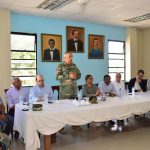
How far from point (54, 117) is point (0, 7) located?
10.2 ft

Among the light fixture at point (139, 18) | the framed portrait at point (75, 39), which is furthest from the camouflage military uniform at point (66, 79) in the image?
the light fixture at point (139, 18)

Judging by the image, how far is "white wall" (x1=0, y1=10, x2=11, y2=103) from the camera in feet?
17.0

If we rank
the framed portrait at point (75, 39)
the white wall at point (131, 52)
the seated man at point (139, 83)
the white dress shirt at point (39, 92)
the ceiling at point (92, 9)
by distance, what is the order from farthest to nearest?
the white wall at point (131, 52) < the framed portrait at point (75, 39) < the seated man at point (139, 83) < the ceiling at point (92, 9) < the white dress shirt at point (39, 92)

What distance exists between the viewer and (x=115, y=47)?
7.52m

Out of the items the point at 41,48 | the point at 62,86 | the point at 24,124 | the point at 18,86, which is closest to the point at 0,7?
the point at 41,48

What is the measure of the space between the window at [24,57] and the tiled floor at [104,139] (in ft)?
6.69

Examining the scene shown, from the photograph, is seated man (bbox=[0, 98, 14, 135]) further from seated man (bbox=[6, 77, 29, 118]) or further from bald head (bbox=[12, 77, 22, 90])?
bald head (bbox=[12, 77, 22, 90])

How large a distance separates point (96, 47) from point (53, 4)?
8.12ft

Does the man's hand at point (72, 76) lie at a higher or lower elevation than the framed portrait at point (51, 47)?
lower

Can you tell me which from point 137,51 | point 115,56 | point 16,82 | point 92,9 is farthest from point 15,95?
point 137,51

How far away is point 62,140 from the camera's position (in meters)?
3.78

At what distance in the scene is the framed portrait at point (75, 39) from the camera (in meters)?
6.39

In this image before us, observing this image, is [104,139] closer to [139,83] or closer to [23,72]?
[139,83]

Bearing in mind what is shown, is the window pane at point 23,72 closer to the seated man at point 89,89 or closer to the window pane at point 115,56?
the seated man at point 89,89
